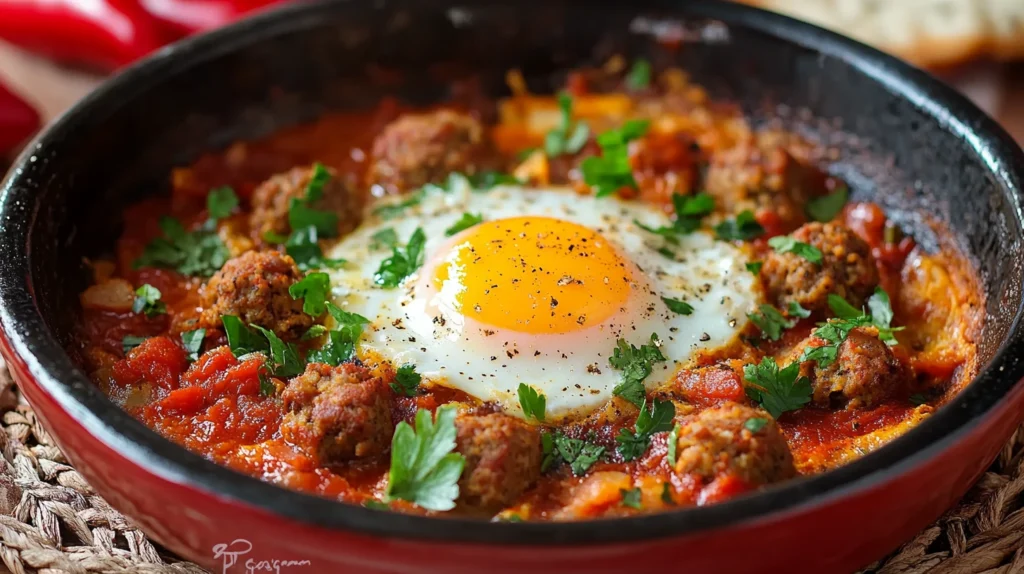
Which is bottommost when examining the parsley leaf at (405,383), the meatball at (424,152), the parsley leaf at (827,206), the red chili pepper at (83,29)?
the parsley leaf at (405,383)

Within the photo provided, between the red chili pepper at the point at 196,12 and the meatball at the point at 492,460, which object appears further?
the red chili pepper at the point at 196,12

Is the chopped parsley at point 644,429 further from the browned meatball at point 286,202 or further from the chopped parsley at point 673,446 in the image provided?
the browned meatball at point 286,202

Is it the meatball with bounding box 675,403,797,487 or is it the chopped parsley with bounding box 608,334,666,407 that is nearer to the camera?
the meatball with bounding box 675,403,797,487

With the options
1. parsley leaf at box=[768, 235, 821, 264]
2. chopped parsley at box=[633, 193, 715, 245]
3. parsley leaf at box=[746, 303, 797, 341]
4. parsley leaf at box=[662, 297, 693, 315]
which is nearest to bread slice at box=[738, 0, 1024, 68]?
chopped parsley at box=[633, 193, 715, 245]

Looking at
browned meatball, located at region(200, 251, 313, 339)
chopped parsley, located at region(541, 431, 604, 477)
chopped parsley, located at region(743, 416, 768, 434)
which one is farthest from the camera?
browned meatball, located at region(200, 251, 313, 339)

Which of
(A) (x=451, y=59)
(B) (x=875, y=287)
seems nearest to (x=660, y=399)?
(B) (x=875, y=287)

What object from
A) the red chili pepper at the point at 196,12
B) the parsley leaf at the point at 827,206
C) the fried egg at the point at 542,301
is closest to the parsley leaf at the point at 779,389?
the fried egg at the point at 542,301

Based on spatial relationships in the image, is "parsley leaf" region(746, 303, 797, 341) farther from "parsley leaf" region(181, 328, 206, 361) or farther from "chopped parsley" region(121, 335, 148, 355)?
"chopped parsley" region(121, 335, 148, 355)
